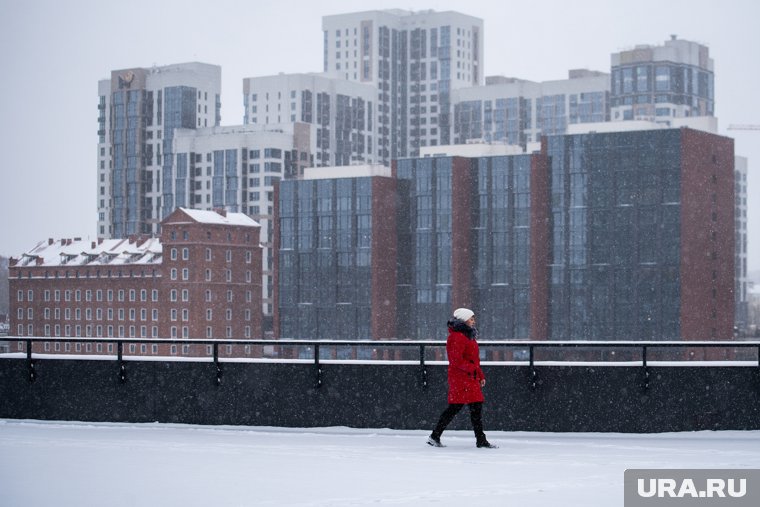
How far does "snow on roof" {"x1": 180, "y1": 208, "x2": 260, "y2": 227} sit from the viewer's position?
162 meters

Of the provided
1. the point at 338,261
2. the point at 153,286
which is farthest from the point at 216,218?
the point at 338,261

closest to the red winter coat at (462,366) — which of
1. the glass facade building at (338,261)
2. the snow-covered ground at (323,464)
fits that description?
the snow-covered ground at (323,464)

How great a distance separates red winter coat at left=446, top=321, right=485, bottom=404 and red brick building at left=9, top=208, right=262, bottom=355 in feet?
463

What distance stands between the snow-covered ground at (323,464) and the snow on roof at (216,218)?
144 m

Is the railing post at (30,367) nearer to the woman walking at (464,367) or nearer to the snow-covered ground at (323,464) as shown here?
the snow-covered ground at (323,464)

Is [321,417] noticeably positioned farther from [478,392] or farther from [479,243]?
[479,243]

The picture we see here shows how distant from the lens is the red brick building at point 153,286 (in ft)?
527

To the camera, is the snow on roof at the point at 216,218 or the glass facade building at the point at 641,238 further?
the snow on roof at the point at 216,218

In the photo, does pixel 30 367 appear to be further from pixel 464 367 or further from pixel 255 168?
pixel 255 168

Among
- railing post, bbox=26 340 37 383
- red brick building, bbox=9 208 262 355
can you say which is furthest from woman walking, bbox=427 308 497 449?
red brick building, bbox=9 208 262 355

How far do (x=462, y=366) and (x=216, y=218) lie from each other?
15020 centimetres

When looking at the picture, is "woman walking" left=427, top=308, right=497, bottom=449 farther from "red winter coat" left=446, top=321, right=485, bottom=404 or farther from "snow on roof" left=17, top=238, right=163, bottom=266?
"snow on roof" left=17, top=238, right=163, bottom=266

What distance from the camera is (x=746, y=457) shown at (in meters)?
15.2

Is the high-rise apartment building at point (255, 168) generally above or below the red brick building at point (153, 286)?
above
